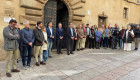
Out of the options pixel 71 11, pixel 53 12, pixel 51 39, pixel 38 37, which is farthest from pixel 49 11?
pixel 38 37

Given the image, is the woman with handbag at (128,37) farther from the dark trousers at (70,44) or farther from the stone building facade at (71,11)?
the dark trousers at (70,44)

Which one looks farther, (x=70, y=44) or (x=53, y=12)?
(x=53, y=12)

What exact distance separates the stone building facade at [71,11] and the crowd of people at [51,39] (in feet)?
2.99

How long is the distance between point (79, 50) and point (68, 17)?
246cm

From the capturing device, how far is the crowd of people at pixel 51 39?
4.46 meters

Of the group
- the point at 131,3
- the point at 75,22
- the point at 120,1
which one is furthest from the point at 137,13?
the point at 75,22

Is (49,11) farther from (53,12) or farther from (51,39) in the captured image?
(51,39)

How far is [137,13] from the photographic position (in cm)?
1532

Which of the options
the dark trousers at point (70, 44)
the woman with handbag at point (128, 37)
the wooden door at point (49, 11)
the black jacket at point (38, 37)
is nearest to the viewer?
the black jacket at point (38, 37)

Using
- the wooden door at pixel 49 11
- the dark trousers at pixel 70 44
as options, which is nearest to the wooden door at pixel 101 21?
the dark trousers at pixel 70 44

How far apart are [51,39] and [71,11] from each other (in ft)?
9.51

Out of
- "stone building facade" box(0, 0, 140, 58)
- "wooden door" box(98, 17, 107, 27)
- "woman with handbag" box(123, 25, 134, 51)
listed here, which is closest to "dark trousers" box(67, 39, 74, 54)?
"stone building facade" box(0, 0, 140, 58)

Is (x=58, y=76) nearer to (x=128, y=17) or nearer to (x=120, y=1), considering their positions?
(x=120, y=1)

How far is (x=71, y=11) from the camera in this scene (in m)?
8.50
